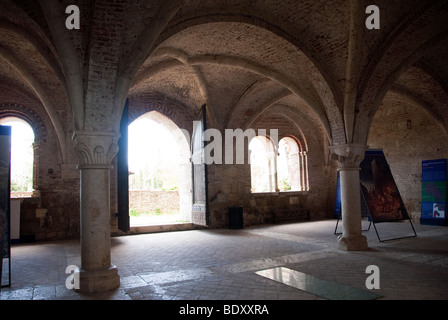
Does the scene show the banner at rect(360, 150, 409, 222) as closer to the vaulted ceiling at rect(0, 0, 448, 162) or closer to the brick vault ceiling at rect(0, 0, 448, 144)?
the vaulted ceiling at rect(0, 0, 448, 162)

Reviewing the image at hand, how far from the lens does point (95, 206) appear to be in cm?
455

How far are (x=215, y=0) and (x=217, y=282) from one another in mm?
4738

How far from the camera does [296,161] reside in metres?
13.7

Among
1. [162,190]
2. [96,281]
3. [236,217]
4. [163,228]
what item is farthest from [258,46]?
[162,190]

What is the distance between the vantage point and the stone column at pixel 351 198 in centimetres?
684

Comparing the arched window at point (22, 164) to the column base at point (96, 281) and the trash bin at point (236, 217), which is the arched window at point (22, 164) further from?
the column base at point (96, 281)

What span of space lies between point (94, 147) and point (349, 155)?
16.2 ft

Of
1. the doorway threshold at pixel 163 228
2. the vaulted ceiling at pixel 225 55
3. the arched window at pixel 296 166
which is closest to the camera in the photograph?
the vaulted ceiling at pixel 225 55

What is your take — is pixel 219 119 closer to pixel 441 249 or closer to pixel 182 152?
pixel 182 152

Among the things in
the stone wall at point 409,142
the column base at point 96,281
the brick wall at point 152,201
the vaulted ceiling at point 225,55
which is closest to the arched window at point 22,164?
the brick wall at point 152,201

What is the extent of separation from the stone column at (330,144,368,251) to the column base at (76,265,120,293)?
4569 mm

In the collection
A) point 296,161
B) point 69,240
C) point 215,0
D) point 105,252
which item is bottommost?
point 69,240
